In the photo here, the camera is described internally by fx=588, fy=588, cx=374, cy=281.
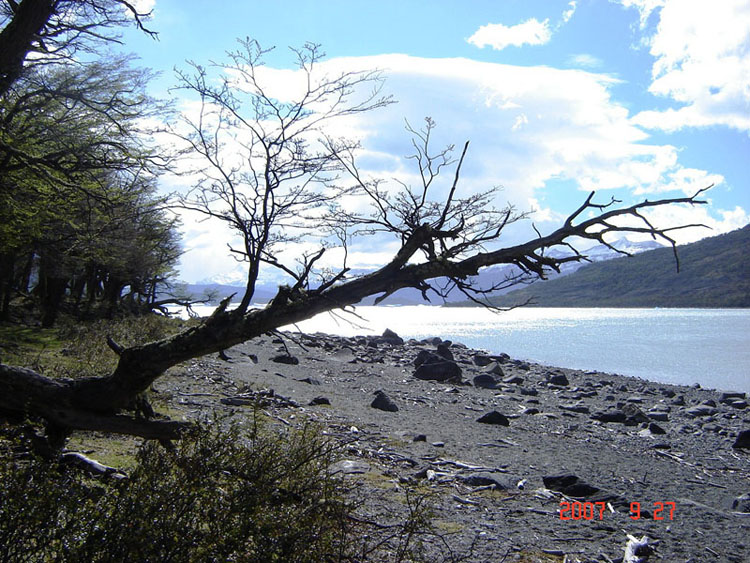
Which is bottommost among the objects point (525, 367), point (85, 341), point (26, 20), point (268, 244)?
Answer: point (525, 367)

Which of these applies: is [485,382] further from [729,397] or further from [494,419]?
[729,397]

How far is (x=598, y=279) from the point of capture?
177 meters

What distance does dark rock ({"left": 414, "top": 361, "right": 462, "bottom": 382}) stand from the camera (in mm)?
21562

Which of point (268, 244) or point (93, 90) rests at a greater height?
point (93, 90)

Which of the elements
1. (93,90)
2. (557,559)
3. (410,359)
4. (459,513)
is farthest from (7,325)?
(557,559)

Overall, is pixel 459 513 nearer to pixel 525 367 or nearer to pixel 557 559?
pixel 557 559

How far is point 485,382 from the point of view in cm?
2139

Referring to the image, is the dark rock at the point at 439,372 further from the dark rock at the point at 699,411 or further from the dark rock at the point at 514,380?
the dark rock at the point at 699,411

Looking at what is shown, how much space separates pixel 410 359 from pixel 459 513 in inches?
835

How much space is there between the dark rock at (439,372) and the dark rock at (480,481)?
43.1 ft

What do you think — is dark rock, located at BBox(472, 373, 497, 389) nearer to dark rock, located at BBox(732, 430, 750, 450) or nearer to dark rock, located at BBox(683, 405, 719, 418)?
dark rock, located at BBox(683, 405, 719, 418)

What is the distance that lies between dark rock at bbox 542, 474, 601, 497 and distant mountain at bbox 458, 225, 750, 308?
128 m
